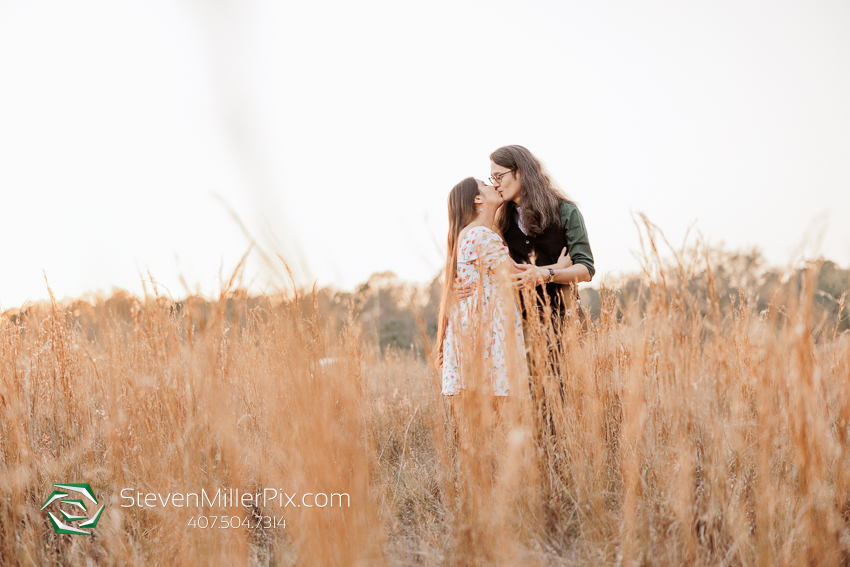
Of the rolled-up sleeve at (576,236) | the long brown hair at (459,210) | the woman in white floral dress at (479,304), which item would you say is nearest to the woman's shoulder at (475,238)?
the woman in white floral dress at (479,304)

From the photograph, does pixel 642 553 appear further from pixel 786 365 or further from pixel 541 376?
pixel 786 365

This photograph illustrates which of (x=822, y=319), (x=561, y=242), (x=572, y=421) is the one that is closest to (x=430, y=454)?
(x=572, y=421)

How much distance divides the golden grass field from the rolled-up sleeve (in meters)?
0.60

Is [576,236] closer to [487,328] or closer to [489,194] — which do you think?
[489,194]

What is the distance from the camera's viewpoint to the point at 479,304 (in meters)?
1.57

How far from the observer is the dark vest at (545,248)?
8.48 feet

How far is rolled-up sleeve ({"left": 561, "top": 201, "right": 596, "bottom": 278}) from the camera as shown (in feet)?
8.48

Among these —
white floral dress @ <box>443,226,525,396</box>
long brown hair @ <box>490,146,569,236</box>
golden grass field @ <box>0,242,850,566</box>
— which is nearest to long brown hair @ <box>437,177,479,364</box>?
long brown hair @ <box>490,146,569,236</box>

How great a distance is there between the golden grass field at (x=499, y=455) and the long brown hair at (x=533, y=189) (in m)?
0.81

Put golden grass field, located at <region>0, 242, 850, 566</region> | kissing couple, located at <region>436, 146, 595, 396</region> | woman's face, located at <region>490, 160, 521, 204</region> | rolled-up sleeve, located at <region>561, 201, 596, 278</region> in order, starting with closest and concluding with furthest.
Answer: golden grass field, located at <region>0, 242, 850, 566</region>
kissing couple, located at <region>436, 146, 595, 396</region>
rolled-up sleeve, located at <region>561, 201, 596, 278</region>
woman's face, located at <region>490, 160, 521, 204</region>

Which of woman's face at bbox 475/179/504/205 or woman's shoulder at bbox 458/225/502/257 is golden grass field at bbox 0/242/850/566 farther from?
woman's face at bbox 475/179/504/205

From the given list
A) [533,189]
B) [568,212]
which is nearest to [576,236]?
[568,212]

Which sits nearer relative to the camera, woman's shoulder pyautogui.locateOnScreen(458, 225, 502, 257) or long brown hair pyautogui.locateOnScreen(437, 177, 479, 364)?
woman's shoulder pyautogui.locateOnScreen(458, 225, 502, 257)

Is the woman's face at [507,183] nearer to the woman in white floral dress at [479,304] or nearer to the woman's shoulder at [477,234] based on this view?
the woman in white floral dress at [479,304]
